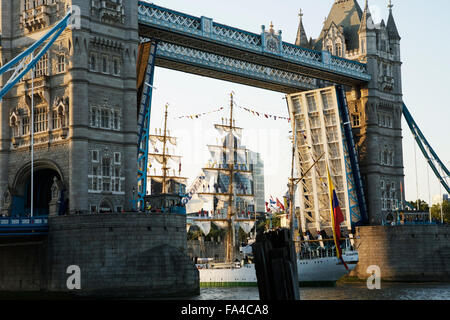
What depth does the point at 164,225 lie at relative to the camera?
56.6 m

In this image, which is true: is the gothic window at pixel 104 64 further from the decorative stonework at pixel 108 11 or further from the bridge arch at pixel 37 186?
the bridge arch at pixel 37 186

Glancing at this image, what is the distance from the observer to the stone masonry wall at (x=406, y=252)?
7575 cm

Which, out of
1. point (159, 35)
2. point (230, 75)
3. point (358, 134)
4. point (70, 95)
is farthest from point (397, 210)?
point (70, 95)

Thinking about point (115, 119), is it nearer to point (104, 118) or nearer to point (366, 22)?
point (104, 118)

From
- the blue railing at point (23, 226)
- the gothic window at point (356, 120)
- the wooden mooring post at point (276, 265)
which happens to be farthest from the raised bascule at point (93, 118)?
the wooden mooring post at point (276, 265)

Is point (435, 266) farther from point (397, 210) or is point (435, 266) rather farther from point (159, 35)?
point (159, 35)

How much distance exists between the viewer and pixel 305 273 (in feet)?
261

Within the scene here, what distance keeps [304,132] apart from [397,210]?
42.2 ft

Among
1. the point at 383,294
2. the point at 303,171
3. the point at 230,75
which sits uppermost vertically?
the point at 230,75

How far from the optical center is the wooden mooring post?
98.6ft

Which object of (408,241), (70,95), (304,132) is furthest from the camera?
(304,132)

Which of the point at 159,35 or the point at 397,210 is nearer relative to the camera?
the point at 159,35

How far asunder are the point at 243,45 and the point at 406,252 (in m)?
24.4

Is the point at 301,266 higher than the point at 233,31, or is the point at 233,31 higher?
the point at 233,31
